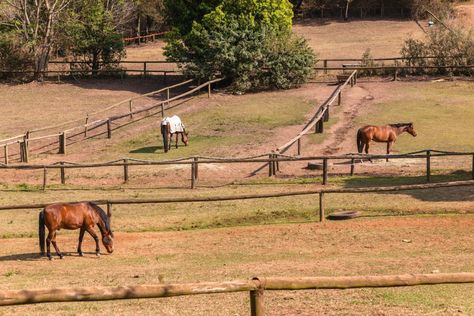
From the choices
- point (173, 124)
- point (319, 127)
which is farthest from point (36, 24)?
point (319, 127)

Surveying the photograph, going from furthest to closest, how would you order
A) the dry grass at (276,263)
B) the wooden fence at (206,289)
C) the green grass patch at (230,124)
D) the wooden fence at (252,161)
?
the green grass patch at (230,124), the wooden fence at (252,161), the dry grass at (276,263), the wooden fence at (206,289)

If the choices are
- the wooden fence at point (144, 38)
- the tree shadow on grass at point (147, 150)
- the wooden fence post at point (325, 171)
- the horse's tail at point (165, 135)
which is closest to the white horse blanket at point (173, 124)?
the horse's tail at point (165, 135)

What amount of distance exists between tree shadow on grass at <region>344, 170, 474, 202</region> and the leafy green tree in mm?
20980

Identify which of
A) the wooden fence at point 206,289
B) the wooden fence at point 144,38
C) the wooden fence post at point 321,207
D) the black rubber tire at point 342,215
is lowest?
the black rubber tire at point 342,215

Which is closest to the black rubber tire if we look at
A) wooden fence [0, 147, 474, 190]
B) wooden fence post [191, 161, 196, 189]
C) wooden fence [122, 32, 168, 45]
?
wooden fence [0, 147, 474, 190]

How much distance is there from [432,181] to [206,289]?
19767 millimetres

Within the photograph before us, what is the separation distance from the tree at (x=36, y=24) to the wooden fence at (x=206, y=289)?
4702 cm

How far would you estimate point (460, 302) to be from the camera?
36.7 ft

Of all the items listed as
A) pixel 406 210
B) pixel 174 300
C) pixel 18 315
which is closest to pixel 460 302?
pixel 174 300

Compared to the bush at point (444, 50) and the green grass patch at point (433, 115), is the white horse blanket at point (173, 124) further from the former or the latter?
the bush at point (444, 50)

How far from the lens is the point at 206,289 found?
790cm

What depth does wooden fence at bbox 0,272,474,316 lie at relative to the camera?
7547 mm

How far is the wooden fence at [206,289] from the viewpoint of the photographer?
7.55 metres

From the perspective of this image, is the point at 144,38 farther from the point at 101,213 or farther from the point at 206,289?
A: the point at 206,289
